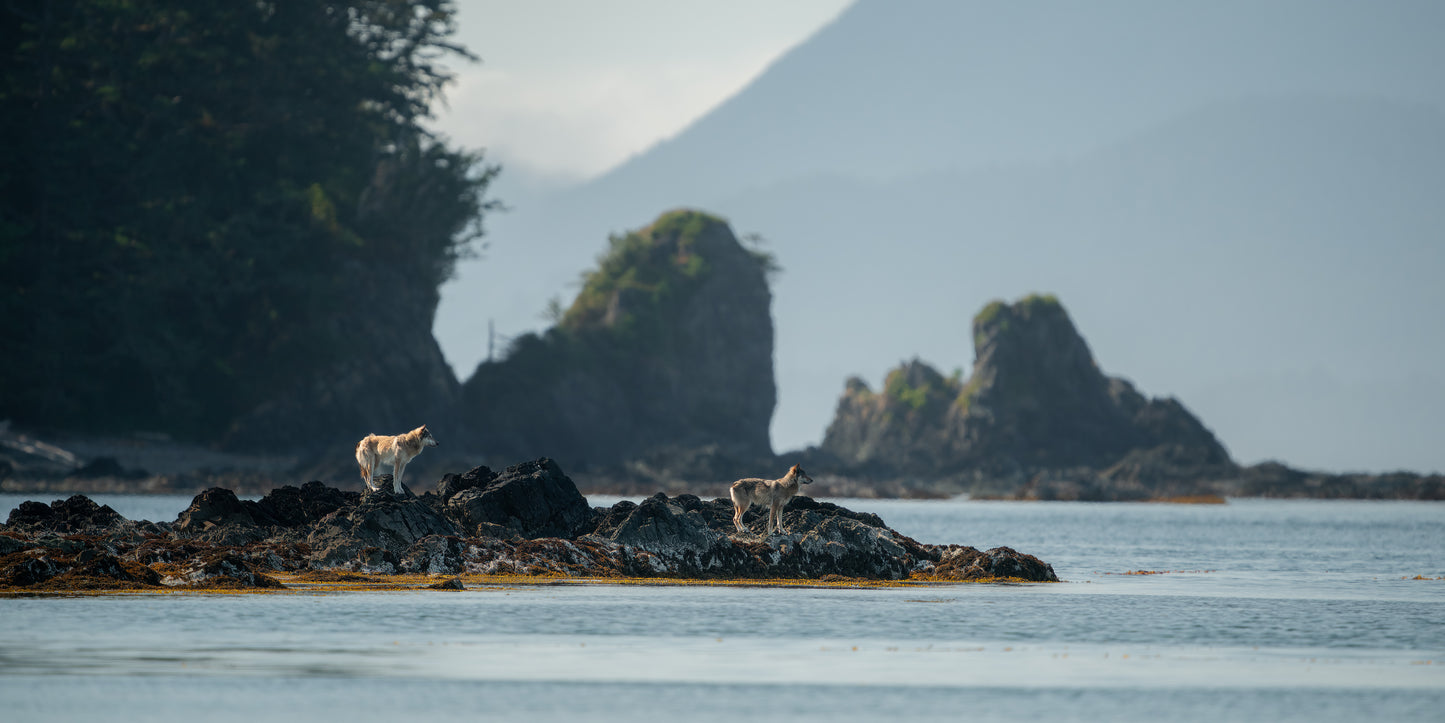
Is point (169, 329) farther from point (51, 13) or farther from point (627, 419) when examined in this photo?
point (627, 419)

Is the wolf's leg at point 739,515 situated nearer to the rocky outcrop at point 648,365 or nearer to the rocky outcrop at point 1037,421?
the rocky outcrop at point 648,365

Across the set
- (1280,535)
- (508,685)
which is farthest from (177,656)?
(1280,535)

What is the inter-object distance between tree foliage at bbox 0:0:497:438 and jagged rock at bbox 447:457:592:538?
59.6m

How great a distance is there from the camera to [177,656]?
20.6 meters

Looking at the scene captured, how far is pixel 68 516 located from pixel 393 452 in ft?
25.9

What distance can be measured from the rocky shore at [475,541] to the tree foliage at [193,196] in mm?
56755

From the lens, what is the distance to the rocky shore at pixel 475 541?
1284 inches

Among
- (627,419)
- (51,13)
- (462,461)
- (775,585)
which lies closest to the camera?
(775,585)

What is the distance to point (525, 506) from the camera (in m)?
37.9

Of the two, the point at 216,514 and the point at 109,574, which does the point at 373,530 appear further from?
the point at 109,574

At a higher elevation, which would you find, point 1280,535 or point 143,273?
point 143,273

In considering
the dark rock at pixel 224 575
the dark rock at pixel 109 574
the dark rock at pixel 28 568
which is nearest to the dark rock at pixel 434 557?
the dark rock at pixel 224 575

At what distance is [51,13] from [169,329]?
63.2ft

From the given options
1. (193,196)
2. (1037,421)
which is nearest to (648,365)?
(1037,421)
